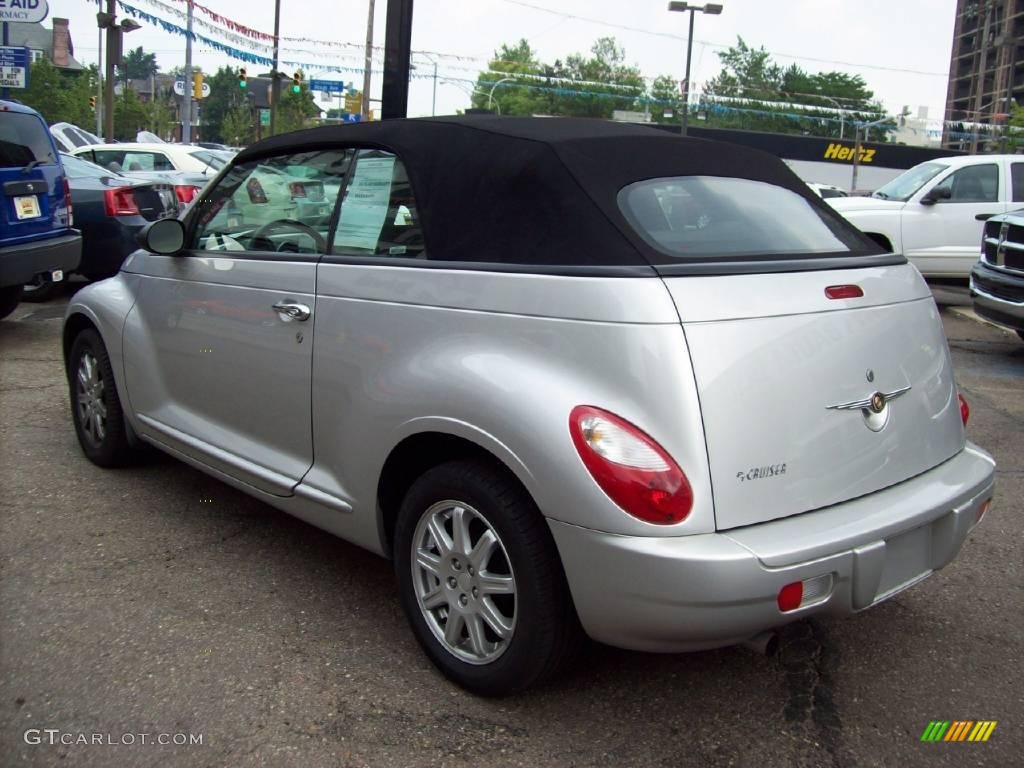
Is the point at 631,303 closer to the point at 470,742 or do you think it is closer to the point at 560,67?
the point at 470,742

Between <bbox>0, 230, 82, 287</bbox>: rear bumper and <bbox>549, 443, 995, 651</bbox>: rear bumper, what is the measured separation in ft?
20.9

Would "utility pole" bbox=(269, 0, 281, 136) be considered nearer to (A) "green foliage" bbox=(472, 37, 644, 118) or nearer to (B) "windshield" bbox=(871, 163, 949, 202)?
(B) "windshield" bbox=(871, 163, 949, 202)

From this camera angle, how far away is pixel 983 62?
92.5m

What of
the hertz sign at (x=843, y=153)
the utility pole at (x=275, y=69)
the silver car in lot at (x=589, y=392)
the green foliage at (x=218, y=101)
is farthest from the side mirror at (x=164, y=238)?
the green foliage at (x=218, y=101)

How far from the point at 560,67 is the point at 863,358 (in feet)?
344

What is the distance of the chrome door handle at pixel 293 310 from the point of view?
10.7ft

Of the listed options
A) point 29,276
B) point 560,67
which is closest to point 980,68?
point 560,67

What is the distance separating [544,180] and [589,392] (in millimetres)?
729

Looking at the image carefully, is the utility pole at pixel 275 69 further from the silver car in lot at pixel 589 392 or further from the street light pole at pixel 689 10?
the silver car in lot at pixel 589 392

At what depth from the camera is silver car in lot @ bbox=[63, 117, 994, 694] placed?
238 cm

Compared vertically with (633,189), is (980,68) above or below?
above

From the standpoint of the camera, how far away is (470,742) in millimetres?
2582

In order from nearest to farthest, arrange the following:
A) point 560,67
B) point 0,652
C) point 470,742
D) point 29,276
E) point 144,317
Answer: point 470,742
point 0,652
point 144,317
point 29,276
point 560,67

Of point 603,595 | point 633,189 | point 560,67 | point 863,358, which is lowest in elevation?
point 603,595
